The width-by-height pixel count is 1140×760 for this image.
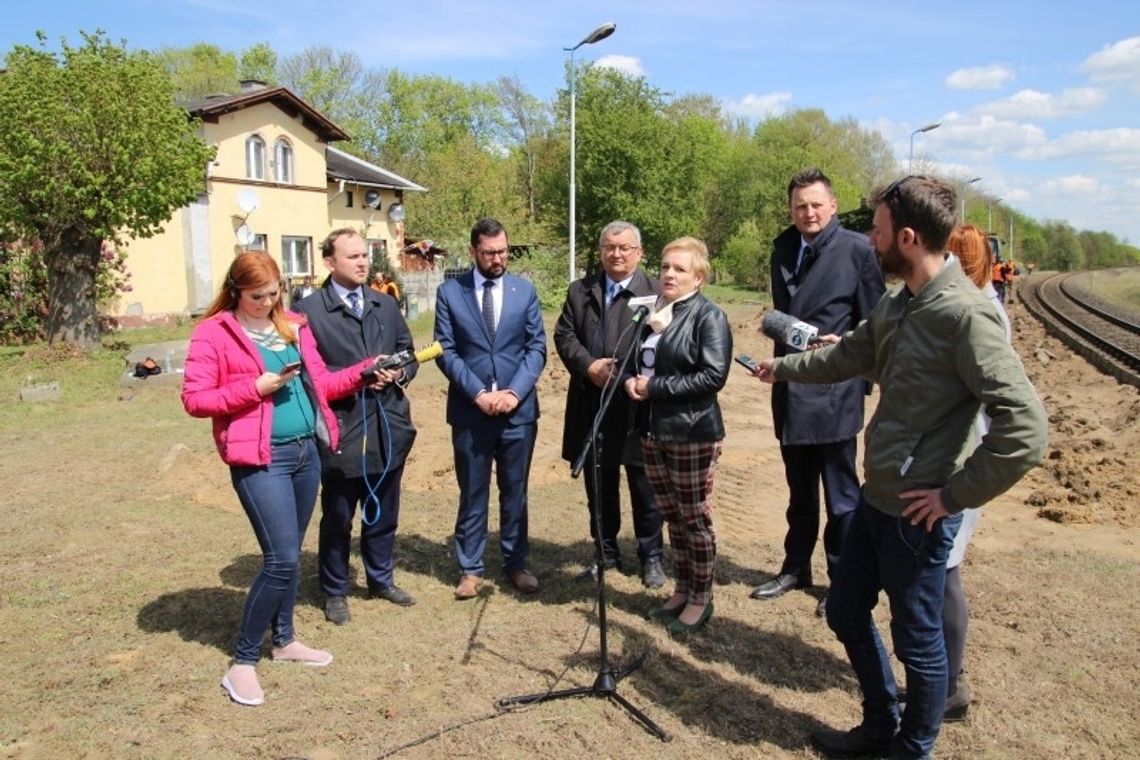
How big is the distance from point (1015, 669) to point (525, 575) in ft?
8.28

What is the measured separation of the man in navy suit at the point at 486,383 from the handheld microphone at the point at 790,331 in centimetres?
160

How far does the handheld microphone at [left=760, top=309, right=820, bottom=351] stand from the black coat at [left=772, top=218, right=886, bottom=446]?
2.30ft

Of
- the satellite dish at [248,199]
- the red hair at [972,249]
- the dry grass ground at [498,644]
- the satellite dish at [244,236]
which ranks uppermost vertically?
the satellite dish at [248,199]

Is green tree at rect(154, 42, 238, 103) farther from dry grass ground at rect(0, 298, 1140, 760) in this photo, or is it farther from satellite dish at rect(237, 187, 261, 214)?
dry grass ground at rect(0, 298, 1140, 760)

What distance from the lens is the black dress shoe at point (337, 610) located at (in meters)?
4.67

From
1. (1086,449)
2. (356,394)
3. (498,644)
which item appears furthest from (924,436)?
(1086,449)

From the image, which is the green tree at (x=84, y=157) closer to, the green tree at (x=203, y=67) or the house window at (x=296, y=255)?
the house window at (x=296, y=255)

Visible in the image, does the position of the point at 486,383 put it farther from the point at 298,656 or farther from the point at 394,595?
the point at 298,656

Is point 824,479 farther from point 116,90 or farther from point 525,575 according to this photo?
point 116,90

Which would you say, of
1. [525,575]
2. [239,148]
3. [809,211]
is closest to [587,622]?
[525,575]

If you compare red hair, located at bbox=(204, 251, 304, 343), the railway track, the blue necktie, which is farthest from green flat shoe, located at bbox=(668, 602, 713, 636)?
the railway track

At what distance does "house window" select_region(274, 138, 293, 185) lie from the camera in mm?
27327

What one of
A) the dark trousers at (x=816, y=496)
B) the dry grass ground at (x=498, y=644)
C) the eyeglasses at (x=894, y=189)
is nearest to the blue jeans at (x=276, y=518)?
the dry grass ground at (x=498, y=644)

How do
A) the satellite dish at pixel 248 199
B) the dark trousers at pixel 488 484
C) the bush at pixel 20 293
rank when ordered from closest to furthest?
the dark trousers at pixel 488 484
the bush at pixel 20 293
the satellite dish at pixel 248 199
